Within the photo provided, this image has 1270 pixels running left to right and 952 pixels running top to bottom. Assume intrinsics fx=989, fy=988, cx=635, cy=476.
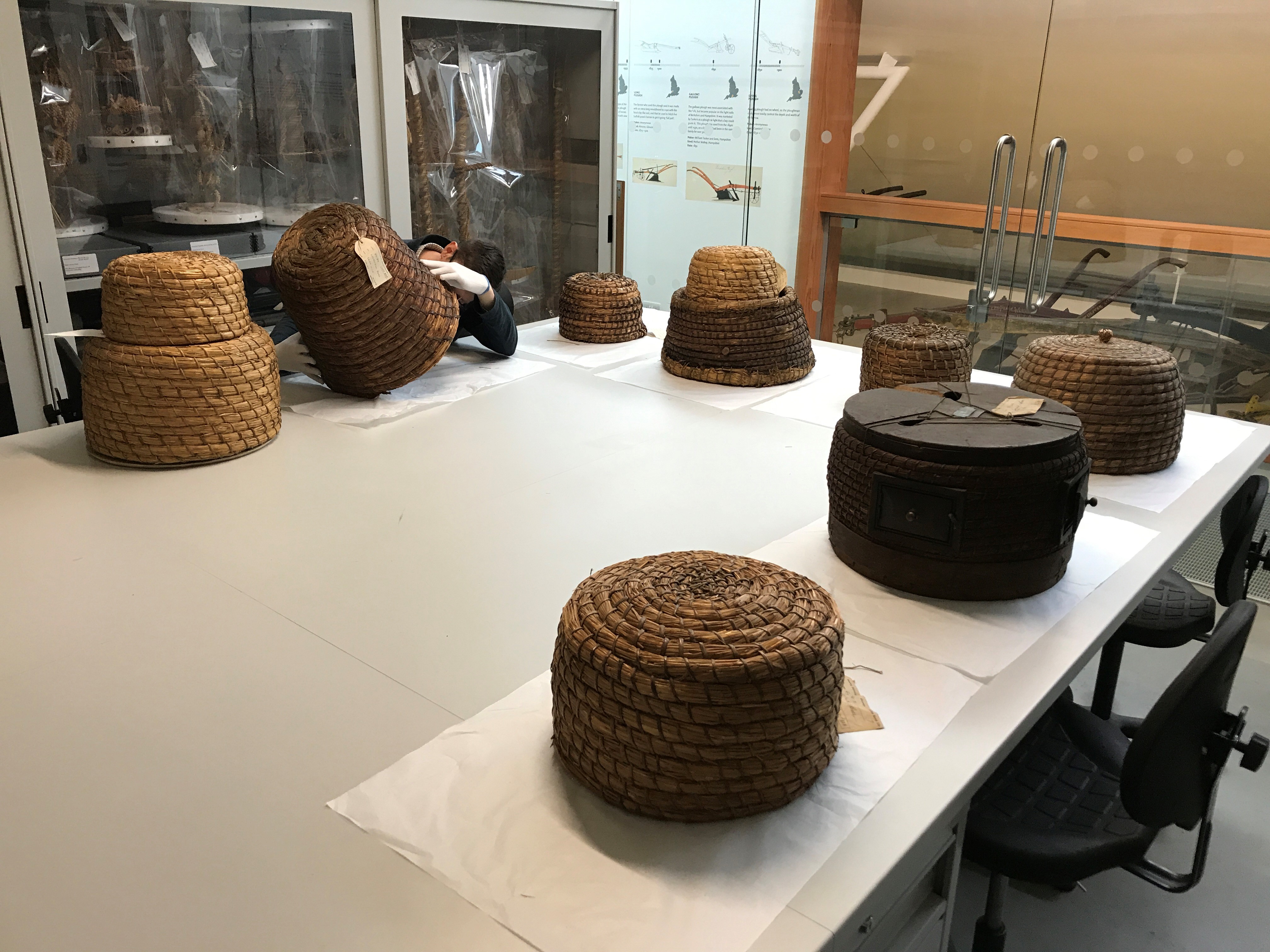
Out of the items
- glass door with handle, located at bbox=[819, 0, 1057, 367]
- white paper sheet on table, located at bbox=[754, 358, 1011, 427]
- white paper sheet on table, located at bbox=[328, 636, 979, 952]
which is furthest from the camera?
glass door with handle, located at bbox=[819, 0, 1057, 367]

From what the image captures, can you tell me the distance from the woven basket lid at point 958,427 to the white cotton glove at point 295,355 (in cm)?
121

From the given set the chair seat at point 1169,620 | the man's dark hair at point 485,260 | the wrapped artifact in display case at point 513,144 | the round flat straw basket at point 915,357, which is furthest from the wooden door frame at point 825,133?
the chair seat at point 1169,620

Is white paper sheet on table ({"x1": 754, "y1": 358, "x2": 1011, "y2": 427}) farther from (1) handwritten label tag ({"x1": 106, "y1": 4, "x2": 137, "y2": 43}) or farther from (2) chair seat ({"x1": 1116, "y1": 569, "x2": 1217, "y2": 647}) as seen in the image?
(1) handwritten label tag ({"x1": 106, "y1": 4, "x2": 137, "y2": 43})

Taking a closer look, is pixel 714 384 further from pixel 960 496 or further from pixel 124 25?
pixel 124 25

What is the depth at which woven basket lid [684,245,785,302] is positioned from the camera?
2199 mm

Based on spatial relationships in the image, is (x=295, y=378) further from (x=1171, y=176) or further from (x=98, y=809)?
(x=1171, y=176)

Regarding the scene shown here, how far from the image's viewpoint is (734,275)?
220cm

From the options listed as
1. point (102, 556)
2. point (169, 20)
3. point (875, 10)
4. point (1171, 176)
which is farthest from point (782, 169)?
point (102, 556)

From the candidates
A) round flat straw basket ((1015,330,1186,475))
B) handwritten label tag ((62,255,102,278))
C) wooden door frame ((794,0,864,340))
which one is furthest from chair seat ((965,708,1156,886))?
wooden door frame ((794,0,864,340))

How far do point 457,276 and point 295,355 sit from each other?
0.38 metres

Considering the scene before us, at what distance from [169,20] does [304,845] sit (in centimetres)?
218

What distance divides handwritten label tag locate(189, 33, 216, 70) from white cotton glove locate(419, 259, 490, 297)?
0.82 meters

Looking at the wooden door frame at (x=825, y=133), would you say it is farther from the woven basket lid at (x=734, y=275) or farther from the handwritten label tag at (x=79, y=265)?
the handwritten label tag at (x=79, y=265)

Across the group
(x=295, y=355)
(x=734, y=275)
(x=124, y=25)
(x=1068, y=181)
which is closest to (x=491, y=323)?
(x=295, y=355)
